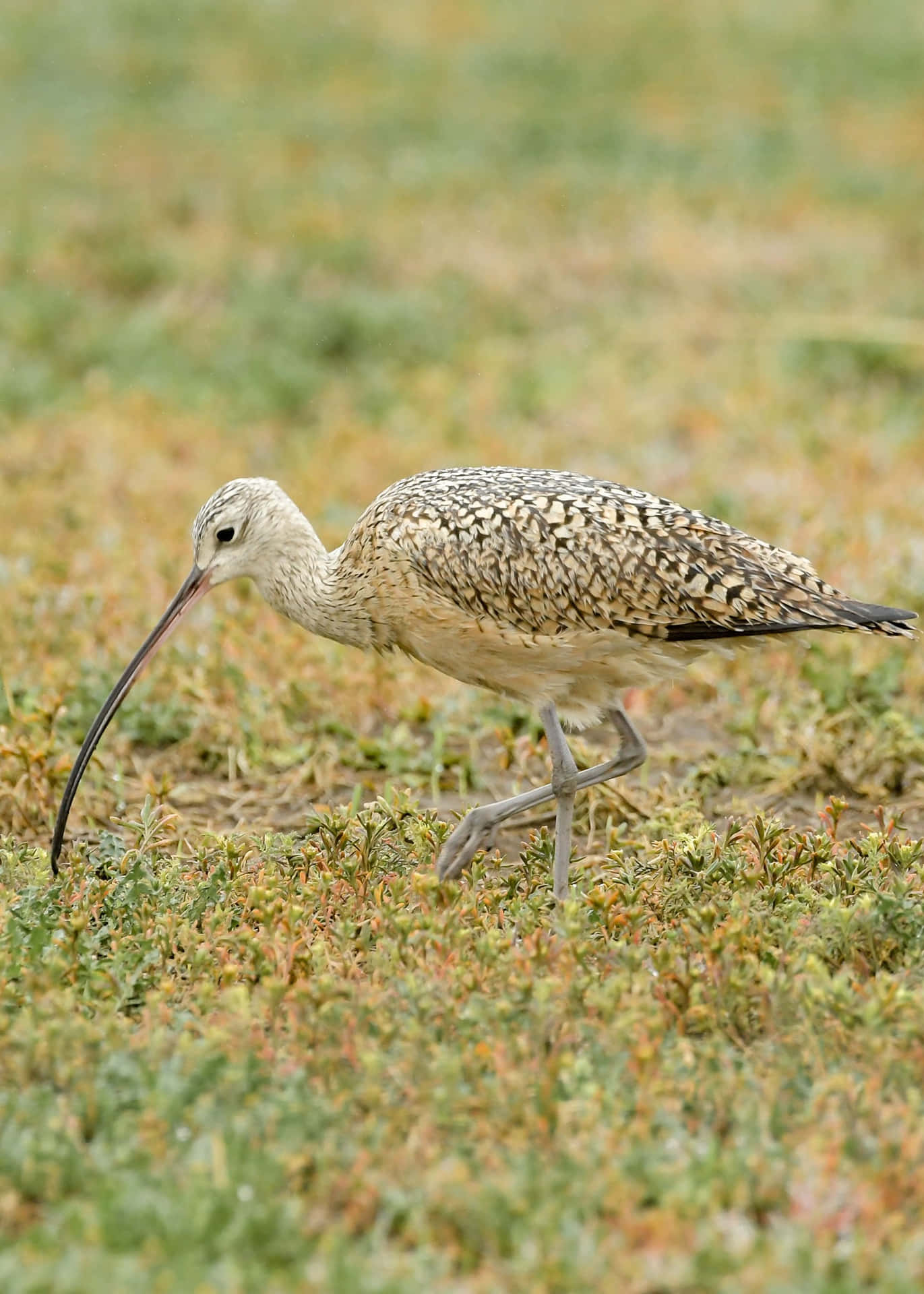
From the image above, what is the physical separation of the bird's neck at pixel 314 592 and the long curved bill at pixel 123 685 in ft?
0.81

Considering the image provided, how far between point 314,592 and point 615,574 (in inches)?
42.2

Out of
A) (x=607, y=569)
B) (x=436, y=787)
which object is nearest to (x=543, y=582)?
(x=607, y=569)

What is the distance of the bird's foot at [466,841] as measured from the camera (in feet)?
17.4

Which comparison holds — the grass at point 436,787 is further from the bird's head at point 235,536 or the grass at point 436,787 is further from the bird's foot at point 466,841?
the bird's head at point 235,536

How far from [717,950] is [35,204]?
11.8 meters

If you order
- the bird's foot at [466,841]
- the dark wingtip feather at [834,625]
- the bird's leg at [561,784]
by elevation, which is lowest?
the bird's foot at [466,841]

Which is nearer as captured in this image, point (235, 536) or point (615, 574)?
point (615, 574)

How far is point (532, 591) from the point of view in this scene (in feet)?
17.7

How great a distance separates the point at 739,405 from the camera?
35.2 feet

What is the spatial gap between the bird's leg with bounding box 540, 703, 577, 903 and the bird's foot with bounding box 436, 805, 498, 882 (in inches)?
8.8

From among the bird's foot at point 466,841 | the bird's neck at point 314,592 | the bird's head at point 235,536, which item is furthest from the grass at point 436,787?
the bird's head at point 235,536

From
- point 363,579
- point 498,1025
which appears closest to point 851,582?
point 363,579

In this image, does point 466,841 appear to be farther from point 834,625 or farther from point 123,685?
point 834,625

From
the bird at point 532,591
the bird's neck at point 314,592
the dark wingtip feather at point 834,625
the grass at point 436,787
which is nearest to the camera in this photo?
the grass at point 436,787
